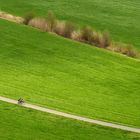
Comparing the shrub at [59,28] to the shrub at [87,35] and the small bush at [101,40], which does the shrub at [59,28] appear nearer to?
the shrub at [87,35]

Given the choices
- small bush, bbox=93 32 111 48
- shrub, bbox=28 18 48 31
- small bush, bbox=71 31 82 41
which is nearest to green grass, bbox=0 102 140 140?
small bush, bbox=71 31 82 41

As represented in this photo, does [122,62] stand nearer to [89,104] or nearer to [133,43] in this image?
[133,43]

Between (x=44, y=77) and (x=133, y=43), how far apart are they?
1595 cm

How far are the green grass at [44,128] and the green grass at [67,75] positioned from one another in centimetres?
210

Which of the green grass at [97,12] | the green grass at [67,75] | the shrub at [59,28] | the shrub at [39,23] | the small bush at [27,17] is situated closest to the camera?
the green grass at [67,75]

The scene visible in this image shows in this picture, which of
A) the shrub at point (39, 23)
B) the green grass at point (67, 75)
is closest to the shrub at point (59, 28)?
the shrub at point (39, 23)

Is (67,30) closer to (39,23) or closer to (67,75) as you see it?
(39,23)

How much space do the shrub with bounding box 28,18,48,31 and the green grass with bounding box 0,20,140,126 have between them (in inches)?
45.9

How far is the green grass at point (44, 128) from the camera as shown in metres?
31.1

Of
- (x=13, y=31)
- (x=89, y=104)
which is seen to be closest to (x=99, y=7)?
(x=13, y=31)

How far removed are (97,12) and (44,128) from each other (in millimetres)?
33479

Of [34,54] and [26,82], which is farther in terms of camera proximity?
[34,54]

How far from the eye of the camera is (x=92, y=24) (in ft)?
192

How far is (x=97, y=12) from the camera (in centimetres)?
6362
